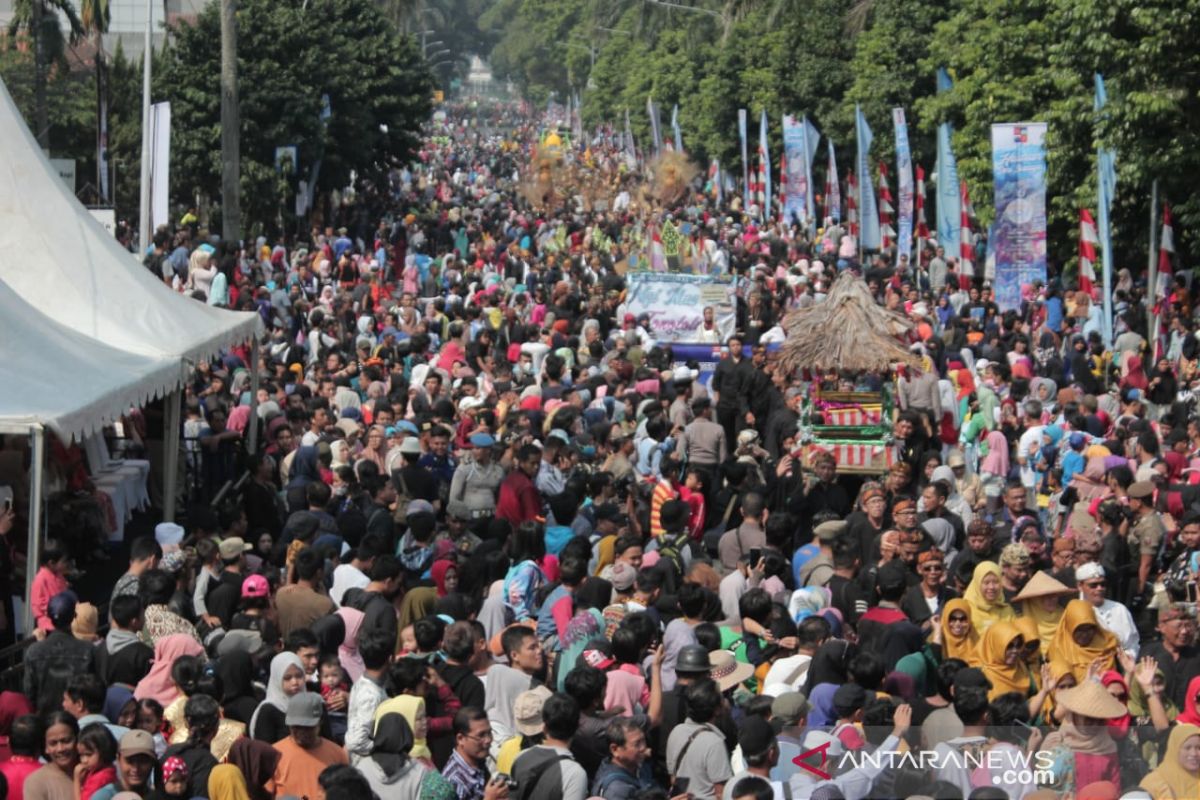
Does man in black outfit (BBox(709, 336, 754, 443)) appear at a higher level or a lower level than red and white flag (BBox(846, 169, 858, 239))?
lower

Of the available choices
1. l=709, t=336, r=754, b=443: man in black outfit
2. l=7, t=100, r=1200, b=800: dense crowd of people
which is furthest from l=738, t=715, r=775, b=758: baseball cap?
l=709, t=336, r=754, b=443: man in black outfit

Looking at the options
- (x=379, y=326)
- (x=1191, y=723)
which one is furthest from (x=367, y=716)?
(x=379, y=326)

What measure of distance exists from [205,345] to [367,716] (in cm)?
785

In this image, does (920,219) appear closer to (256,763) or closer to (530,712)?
(530,712)

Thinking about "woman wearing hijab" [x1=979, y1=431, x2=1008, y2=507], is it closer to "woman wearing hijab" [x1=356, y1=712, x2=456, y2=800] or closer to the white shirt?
the white shirt

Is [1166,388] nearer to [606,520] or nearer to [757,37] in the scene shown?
[606,520]

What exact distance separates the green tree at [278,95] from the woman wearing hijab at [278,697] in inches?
1267

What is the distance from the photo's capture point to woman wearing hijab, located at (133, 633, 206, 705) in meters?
9.84

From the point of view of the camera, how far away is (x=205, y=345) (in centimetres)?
1655

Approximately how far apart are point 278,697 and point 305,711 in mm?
824

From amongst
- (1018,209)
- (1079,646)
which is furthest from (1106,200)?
(1079,646)

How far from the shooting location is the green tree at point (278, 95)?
137 feet

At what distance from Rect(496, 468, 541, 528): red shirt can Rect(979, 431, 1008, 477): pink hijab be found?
4212 mm

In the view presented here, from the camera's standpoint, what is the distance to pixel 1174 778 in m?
8.43
